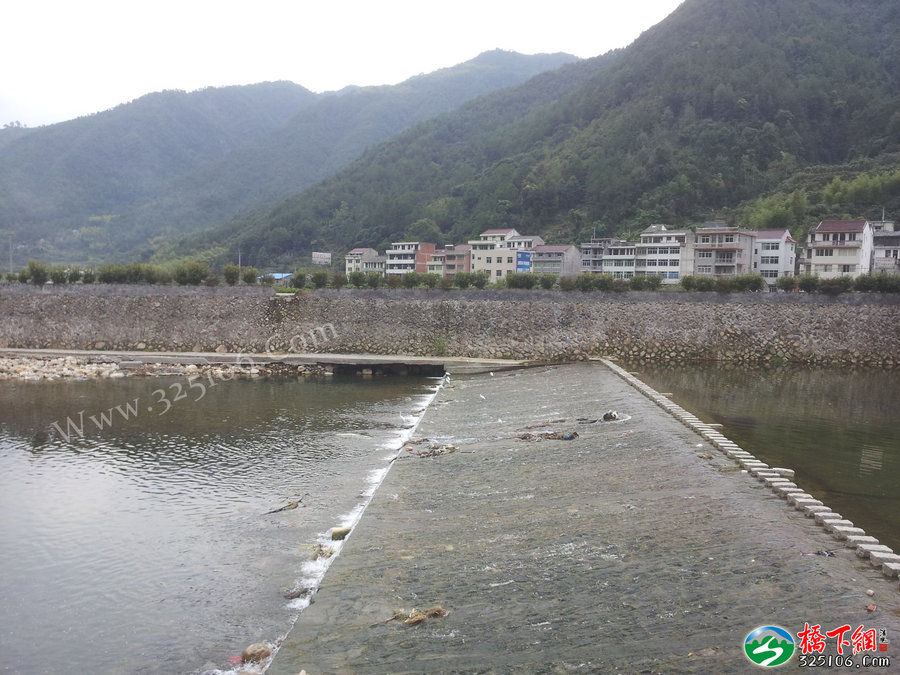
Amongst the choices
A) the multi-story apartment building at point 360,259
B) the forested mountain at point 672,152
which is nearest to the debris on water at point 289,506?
the multi-story apartment building at point 360,259

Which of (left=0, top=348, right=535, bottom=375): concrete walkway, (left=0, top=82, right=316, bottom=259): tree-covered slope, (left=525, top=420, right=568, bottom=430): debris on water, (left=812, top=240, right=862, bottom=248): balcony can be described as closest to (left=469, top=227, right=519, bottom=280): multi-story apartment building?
(left=812, top=240, right=862, bottom=248): balcony

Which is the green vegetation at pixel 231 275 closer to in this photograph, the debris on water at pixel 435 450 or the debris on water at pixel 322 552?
the debris on water at pixel 435 450

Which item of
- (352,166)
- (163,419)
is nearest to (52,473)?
(163,419)

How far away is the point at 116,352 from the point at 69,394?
11.7m

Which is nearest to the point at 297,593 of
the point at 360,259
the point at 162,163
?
the point at 360,259

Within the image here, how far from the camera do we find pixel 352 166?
401 feet

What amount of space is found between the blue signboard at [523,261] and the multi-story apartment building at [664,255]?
438 inches

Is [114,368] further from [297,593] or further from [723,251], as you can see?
[723,251]

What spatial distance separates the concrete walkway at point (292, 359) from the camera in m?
33.5

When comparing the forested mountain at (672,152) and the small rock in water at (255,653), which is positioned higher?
the forested mountain at (672,152)

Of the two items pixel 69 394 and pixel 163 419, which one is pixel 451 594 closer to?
pixel 163 419

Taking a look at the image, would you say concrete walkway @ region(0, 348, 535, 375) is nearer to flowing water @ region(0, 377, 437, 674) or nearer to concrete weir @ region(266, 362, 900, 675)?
flowing water @ region(0, 377, 437, 674)

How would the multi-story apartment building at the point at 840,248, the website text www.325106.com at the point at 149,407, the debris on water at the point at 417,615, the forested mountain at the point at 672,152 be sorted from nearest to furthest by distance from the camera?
1. the debris on water at the point at 417,615
2. the website text www.325106.com at the point at 149,407
3. the multi-story apartment building at the point at 840,248
4. the forested mountain at the point at 672,152

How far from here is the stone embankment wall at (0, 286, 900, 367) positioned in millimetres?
35594
